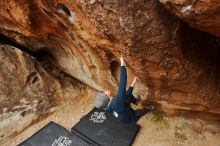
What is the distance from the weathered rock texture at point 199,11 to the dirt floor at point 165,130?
9.23 feet

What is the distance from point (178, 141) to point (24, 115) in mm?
3221

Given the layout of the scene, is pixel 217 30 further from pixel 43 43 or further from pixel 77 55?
pixel 43 43

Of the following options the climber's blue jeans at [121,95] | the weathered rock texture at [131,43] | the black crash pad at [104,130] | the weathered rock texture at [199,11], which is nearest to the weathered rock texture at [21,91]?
the weathered rock texture at [131,43]

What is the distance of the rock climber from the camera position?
182 inches

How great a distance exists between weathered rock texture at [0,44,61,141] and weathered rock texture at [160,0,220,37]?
13.0 feet

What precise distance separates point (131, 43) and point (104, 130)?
7.89ft

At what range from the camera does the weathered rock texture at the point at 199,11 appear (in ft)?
9.12

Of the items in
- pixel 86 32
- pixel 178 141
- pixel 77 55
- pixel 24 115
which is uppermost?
pixel 86 32

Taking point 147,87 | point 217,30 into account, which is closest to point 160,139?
point 147,87

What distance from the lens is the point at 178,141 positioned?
17.5 feet

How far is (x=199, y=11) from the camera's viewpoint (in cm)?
287

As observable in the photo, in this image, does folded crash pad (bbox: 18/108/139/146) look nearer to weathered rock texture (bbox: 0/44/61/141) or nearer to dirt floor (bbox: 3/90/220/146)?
dirt floor (bbox: 3/90/220/146)

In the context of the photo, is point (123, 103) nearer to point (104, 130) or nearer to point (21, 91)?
point (104, 130)

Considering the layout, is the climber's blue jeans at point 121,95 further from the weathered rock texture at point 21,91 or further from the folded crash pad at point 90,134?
the weathered rock texture at point 21,91
